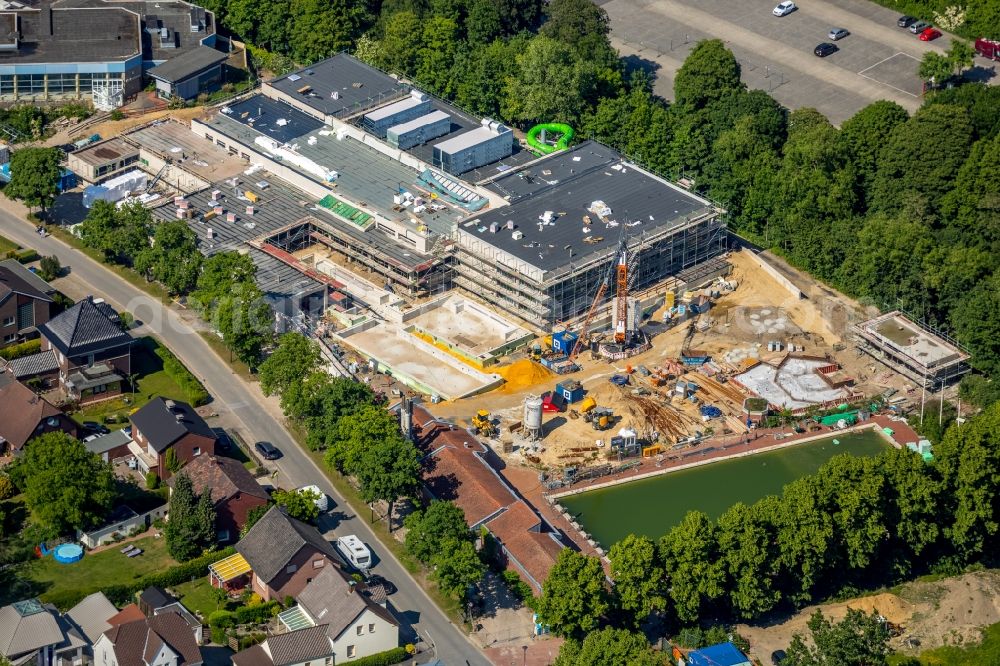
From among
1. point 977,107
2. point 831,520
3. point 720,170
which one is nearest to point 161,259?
point 720,170

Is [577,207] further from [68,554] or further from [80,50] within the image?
[80,50]

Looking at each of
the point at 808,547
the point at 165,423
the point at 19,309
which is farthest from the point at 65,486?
the point at 808,547

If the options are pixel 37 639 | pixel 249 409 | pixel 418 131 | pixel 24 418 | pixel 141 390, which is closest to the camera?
pixel 37 639

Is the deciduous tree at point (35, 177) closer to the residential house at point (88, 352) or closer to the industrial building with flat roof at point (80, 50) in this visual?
the industrial building with flat roof at point (80, 50)

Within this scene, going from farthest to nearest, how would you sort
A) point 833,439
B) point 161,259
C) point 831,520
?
1. point 161,259
2. point 833,439
3. point 831,520

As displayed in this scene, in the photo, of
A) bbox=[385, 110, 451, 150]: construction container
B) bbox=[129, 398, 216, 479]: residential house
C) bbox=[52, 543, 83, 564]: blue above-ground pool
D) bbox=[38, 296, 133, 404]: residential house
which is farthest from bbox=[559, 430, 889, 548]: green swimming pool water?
bbox=[385, 110, 451, 150]: construction container

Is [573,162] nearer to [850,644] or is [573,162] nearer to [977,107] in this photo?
[977,107]

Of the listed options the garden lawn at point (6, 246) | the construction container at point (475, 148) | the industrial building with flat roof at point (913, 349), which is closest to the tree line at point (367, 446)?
the construction container at point (475, 148)
